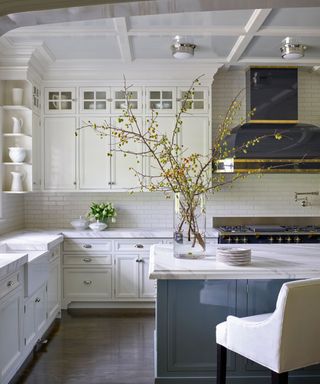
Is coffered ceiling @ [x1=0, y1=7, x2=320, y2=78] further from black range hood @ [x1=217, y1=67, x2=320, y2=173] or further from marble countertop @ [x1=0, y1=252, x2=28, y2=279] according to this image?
marble countertop @ [x1=0, y1=252, x2=28, y2=279]

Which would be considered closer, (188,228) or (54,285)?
(188,228)

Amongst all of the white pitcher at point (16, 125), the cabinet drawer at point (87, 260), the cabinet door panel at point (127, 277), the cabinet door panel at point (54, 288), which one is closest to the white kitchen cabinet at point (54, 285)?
the cabinet door panel at point (54, 288)

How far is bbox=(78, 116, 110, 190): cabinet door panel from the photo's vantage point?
17.8 ft

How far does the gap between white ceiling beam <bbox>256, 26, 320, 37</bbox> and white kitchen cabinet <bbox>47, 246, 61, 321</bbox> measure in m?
3.08

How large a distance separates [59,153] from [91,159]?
1.28 feet

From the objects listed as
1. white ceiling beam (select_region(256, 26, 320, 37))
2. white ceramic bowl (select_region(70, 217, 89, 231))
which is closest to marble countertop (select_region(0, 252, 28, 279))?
white ceramic bowl (select_region(70, 217, 89, 231))

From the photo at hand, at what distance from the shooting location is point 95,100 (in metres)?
5.45

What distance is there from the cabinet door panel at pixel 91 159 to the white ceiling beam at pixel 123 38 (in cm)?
84

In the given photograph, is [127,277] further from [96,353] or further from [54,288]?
[96,353]

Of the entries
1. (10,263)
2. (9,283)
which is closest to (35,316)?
(9,283)

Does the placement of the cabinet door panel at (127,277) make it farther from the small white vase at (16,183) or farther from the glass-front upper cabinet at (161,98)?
the glass-front upper cabinet at (161,98)

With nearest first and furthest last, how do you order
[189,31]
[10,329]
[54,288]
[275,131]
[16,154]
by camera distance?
1. [10,329]
2. [189,31]
3. [54,288]
4. [16,154]
5. [275,131]

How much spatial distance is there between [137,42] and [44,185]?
2.02 meters

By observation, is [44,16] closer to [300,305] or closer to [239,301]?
[300,305]
